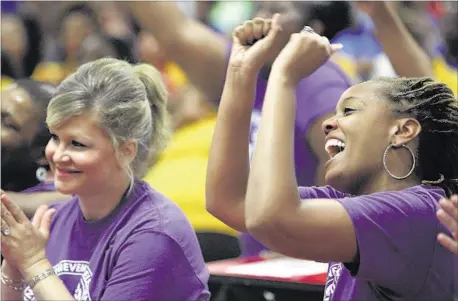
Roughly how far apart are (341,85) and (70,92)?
0.92m

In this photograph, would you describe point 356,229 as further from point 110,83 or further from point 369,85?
point 110,83

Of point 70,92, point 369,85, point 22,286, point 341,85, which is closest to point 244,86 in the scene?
point 369,85

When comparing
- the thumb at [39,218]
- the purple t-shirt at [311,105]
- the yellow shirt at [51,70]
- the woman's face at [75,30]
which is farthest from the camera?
the woman's face at [75,30]

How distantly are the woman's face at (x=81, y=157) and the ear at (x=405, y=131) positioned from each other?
813 mm

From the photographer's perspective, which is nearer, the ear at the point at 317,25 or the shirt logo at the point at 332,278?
the shirt logo at the point at 332,278

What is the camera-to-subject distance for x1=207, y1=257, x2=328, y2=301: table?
2.37 metres

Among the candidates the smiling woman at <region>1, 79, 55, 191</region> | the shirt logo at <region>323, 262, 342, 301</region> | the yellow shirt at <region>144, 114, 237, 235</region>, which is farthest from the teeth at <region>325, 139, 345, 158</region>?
the yellow shirt at <region>144, 114, 237, 235</region>

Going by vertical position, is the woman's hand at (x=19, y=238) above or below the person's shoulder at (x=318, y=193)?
below

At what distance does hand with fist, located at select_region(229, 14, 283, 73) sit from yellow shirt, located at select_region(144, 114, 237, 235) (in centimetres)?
156

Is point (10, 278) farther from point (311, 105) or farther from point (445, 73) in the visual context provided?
point (445, 73)

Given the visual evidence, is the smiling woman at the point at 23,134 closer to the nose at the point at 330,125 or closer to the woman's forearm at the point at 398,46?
the woman's forearm at the point at 398,46

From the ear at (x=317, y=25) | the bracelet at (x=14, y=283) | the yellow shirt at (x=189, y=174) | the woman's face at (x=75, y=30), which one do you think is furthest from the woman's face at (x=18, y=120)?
the woman's face at (x=75, y=30)

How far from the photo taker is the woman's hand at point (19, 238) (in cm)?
204

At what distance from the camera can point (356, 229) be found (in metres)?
1.58
